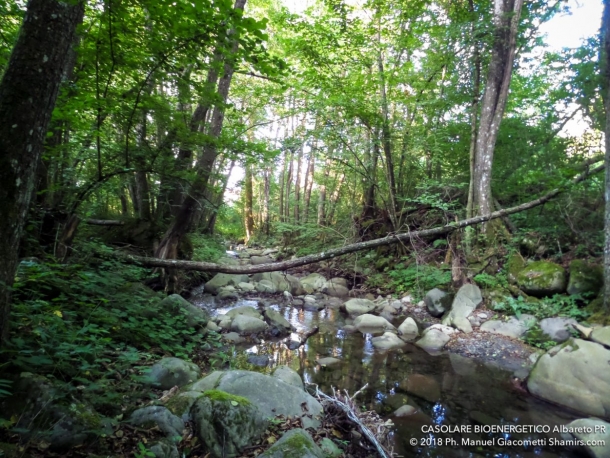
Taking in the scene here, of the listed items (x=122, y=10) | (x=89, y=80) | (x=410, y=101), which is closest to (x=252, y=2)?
(x=410, y=101)

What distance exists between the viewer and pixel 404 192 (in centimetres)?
1198

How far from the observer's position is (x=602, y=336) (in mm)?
4797

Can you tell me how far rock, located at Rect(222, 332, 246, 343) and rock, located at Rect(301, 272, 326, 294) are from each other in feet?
16.3

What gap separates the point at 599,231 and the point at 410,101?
6217 mm

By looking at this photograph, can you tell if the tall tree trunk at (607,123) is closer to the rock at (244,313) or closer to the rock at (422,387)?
the rock at (422,387)

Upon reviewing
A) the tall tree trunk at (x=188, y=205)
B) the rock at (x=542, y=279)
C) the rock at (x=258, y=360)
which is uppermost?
the tall tree trunk at (x=188, y=205)

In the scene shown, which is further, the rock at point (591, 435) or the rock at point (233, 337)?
the rock at point (233, 337)

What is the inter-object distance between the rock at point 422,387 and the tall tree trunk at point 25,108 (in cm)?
477

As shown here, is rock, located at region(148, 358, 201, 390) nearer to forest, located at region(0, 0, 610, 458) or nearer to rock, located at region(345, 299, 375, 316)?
forest, located at region(0, 0, 610, 458)

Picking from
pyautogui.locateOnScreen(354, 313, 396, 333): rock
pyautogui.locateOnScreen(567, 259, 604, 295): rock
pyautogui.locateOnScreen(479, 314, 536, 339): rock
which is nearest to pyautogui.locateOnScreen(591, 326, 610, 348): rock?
pyautogui.locateOnScreen(479, 314, 536, 339): rock

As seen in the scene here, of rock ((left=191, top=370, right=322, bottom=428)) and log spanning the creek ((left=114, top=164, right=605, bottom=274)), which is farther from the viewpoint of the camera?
log spanning the creek ((left=114, top=164, right=605, bottom=274))

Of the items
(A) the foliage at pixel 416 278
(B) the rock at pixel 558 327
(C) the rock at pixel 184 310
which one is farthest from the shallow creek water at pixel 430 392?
(A) the foliage at pixel 416 278

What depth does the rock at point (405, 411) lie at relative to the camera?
4.16m

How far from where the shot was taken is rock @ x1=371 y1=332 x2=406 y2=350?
260 inches
